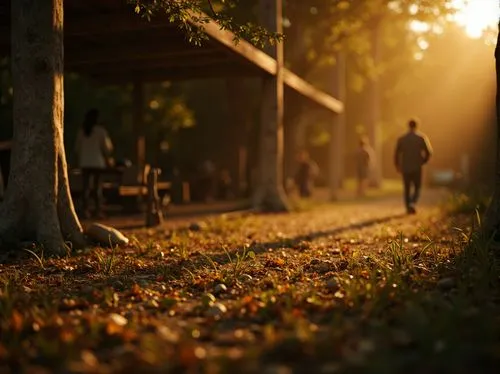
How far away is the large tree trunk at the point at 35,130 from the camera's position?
7.70m

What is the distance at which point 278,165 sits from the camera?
15672 mm

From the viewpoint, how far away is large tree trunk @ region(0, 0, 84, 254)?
25.3ft

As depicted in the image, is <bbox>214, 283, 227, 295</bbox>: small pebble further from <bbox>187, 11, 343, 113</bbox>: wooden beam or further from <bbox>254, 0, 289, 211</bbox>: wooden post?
<bbox>254, 0, 289, 211</bbox>: wooden post

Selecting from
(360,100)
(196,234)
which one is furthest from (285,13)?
(360,100)

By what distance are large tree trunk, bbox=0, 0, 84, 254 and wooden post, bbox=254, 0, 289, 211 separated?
25.6 feet

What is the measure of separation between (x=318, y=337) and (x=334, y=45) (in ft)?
65.4

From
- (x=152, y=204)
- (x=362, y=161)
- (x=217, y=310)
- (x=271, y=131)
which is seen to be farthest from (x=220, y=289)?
(x=362, y=161)

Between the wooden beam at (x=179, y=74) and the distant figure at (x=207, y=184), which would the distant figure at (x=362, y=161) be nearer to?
the distant figure at (x=207, y=184)

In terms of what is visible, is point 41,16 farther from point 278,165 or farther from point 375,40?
point 375,40

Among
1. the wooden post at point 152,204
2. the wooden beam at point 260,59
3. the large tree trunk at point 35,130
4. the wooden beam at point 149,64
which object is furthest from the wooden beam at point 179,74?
the large tree trunk at point 35,130

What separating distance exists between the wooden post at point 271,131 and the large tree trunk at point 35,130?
7814 millimetres

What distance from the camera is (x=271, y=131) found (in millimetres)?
15516

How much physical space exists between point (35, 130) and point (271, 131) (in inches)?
331

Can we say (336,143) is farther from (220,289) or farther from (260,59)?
(220,289)
